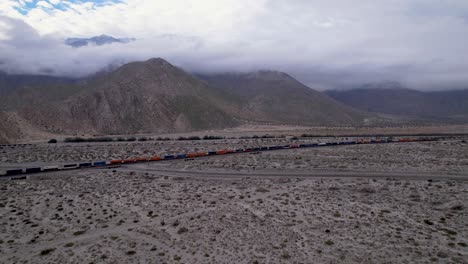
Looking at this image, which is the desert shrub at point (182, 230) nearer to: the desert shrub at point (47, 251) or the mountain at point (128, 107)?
the desert shrub at point (47, 251)

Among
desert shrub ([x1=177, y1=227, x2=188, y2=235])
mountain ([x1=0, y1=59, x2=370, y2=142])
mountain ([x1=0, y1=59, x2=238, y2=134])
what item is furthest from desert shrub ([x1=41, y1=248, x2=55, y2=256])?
mountain ([x1=0, y1=59, x2=238, y2=134])

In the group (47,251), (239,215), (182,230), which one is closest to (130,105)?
(239,215)

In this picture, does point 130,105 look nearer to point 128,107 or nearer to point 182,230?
point 128,107

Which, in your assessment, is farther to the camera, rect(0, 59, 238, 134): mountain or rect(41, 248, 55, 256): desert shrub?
rect(0, 59, 238, 134): mountain

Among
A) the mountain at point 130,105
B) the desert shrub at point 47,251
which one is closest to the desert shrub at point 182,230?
the desert shrub at point 47,251

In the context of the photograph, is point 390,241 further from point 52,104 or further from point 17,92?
point 17,92

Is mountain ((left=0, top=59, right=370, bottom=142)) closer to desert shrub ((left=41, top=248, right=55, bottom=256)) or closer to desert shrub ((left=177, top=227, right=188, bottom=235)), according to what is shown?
desert shrub ((left=41, top=248, right=55, bottom=256))

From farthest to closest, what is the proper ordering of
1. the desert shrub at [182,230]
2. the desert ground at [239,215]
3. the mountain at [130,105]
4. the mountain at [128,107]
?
the mountain at [130,105], the mountain at [128,107], the desert shrub at [182,230], the desert ground at [239,215]

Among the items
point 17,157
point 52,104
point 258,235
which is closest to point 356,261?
point 258,235
